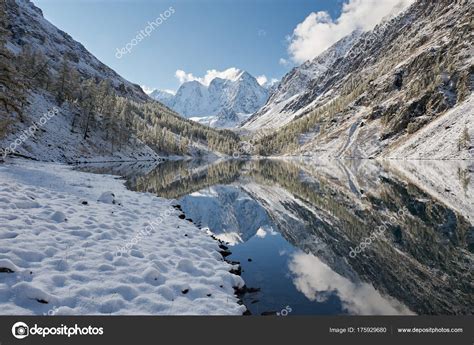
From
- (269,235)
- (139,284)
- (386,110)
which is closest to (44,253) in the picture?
(139,284)

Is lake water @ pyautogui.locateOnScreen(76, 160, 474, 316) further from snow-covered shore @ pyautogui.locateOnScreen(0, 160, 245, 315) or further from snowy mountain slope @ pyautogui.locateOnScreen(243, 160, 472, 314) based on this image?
snow-covered shore @ pyautogui.locateOnScreen(0, 160, 245, 315)

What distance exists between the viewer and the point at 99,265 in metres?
11.9

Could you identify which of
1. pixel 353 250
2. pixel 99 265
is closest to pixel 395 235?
pixel 353 250

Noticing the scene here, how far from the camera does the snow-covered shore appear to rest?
930cm

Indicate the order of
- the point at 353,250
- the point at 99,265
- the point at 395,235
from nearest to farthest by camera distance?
1. the point at 99,265
2. the point at 353,250
3. the point at 395,235

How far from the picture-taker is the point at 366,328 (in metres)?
7.63

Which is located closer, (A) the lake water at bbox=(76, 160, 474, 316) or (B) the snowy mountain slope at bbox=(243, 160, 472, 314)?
(A) the lake water at bbox=(76, 160, 474, 316)

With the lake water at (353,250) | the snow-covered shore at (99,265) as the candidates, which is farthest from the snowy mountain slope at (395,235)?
the snow-covered shore at (99,265)

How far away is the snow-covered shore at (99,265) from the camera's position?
9.30 meters

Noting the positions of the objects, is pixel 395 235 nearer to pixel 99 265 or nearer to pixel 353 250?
pixel 353 250

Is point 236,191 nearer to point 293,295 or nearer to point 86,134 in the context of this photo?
point 293,295

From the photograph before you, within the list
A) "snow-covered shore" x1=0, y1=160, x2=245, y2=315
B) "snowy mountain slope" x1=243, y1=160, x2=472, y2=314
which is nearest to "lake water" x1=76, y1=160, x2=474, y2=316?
"snowy mountain slope" x1=243, y1=160, x2=472, y2=314

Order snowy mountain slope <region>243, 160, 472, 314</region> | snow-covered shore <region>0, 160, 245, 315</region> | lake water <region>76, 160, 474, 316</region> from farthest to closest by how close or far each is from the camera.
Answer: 1. snowy mountain slope <region>243, 160, 472, 314</region>
2. lake water <region>76, 160, 474, 316</region>
3. snow-covered shore <region>0, 160, 245, 315</region>

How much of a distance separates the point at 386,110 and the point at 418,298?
18810 cm
